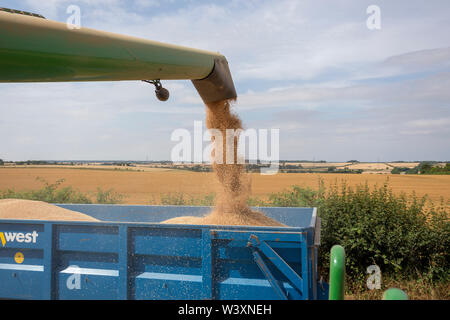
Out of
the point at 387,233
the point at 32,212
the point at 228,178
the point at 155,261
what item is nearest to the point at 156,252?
the point at 155,261

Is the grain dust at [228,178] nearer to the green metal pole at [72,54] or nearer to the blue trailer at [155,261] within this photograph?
the blue trailer at [155,261]

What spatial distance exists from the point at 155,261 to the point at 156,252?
0.30 ft

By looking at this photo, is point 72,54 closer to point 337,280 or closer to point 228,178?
point 337,280

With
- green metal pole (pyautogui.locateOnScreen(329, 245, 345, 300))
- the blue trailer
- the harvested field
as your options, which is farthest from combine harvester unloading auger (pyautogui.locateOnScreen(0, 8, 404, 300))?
green metal pole (pyautogui.locateOnScreen(329, 245, 345, 300))

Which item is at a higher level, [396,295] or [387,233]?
[396,295]

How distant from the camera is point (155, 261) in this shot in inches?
143

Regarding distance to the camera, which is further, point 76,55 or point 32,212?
point 32,212

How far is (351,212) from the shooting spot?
219 inches

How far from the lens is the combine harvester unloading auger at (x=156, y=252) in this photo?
2752 millimetres

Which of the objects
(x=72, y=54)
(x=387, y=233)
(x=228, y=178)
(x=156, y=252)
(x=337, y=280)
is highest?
(x=72, y=54)

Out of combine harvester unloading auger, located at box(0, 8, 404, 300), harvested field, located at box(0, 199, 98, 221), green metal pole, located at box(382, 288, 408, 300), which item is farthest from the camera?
harvested field, located at box(0, 199, 98, 221)

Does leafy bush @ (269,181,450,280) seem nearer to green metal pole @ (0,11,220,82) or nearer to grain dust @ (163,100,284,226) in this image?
grain dust @ (163,100,284,226)

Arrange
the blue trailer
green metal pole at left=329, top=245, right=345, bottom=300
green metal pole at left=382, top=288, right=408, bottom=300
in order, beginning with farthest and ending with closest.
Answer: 1. the blue trailer
2. green metal pole at left=329, top=245, right=345, bottom=300
3. green metal pole at left=382, top=288, right=408, bottom=300

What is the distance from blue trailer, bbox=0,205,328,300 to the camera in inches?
129
